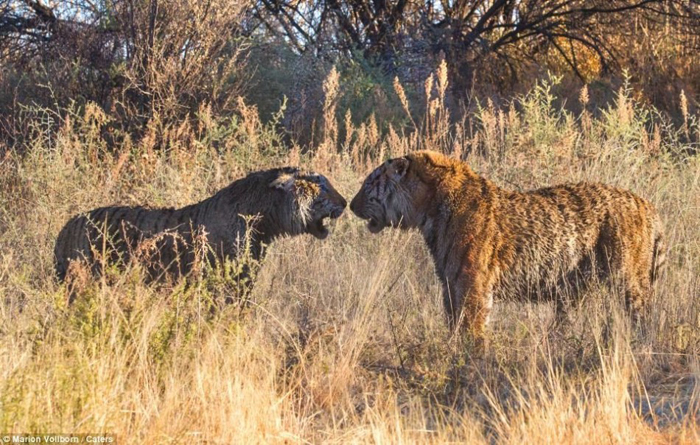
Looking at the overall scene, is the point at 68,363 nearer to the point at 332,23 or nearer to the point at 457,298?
the point at 457,298

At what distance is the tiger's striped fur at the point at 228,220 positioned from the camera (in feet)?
23.3

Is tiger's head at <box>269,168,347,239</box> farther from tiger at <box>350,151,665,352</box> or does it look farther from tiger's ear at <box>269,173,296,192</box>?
tiger at <box>350,151,665,352</box>

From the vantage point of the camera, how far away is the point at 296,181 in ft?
23.8

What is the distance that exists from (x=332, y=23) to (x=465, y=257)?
38.0 feet

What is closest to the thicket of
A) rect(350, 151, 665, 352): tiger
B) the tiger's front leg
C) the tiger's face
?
the tiger's face

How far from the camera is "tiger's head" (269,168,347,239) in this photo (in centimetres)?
720

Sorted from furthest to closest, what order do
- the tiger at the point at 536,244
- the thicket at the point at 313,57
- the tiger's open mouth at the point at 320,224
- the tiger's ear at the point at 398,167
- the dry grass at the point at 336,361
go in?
the thicket at the point at 313,57
the tiger's open mouth at the point at 320,224
the tiger's ear at the point at 398,167
the tiger at the point at 536,244
the dry grass at the point at 336,361

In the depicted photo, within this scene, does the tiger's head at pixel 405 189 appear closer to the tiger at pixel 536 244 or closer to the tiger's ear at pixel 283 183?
the tiger at pixel 536 244

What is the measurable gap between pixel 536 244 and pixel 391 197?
117 centimetres

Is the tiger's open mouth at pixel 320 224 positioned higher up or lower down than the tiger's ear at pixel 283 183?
lower down

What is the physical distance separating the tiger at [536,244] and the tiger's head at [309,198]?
0.80m

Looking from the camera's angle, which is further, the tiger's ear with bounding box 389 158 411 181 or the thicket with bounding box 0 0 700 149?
the thicket with bounding box 0 0 700 149

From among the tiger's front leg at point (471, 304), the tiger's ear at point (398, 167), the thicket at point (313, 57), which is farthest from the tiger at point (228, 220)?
the thicket at point (313, 57)

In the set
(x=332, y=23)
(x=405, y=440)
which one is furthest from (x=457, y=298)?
(x=332, y=23)
